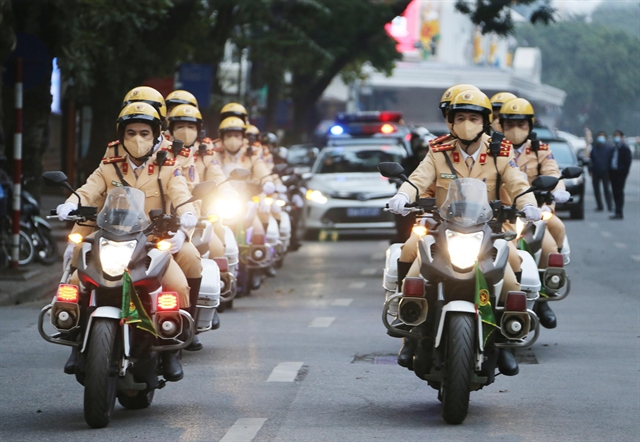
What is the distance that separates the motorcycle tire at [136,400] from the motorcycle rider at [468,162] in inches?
58.5

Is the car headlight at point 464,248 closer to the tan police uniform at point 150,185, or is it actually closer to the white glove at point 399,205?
the white glove at point 399,205

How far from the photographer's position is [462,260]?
24.1 ft

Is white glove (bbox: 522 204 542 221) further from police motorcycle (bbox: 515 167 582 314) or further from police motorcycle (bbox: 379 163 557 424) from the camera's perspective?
police motorcycle (bbox: 515 167 582 314)

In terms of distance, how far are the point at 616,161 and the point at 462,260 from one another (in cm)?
2355

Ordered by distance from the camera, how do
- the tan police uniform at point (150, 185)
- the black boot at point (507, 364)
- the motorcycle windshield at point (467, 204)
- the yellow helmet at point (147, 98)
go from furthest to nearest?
1. the yellow helmet at point (147, 98)
2. the tan police uniform at point (150, 185)
3. the black boot at point (507, 364)
4. the motorcycle windshield at point (467, 204)

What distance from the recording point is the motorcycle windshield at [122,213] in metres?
7.38

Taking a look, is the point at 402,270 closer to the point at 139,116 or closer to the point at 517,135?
the point at 139,116

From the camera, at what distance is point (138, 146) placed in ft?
26.3

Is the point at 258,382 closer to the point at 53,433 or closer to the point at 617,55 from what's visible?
the point at 53,433

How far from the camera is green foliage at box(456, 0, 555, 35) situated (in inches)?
1294

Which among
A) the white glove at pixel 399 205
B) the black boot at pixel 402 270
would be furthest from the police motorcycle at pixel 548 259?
the white glove at pixel 399 205

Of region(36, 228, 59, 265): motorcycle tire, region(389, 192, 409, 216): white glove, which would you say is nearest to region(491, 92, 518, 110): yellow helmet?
region(389, 192, 409, 216): white glove

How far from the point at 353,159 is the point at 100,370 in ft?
56.0

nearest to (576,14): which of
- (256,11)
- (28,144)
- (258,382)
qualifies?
(256,11)
